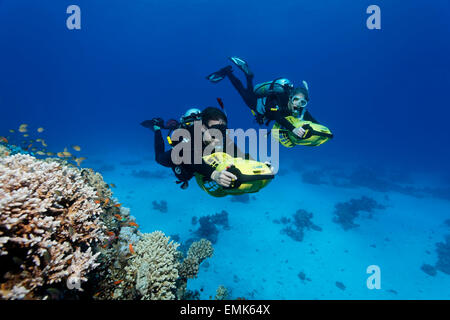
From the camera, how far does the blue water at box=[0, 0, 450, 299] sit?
13.6 m

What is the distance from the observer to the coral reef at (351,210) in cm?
1791

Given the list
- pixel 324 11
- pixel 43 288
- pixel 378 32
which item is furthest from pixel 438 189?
pixel 378 32

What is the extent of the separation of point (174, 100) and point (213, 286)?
476ft

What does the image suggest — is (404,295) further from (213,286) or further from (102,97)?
(102,97)

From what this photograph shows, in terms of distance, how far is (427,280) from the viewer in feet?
43.3

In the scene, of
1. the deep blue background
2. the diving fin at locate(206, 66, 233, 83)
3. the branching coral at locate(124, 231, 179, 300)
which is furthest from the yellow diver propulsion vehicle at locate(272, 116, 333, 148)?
the deep blue background

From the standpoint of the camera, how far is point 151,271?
4.23 m

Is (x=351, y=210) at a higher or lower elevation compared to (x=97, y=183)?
lower

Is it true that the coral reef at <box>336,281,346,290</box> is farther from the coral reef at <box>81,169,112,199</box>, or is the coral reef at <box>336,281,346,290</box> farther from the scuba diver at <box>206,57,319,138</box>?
the coral reef at <box>81,169,112,199</box>

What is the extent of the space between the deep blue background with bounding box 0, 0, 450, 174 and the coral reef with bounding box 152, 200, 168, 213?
2315 inches

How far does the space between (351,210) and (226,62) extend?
120 meters

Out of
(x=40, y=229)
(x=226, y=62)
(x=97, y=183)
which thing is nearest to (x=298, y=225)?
(x=97, y=183)

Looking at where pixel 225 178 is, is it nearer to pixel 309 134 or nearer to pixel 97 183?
pixel 309 134

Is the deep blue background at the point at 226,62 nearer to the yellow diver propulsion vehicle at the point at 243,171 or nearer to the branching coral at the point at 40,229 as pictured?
the branching coral at the point at 40,229
